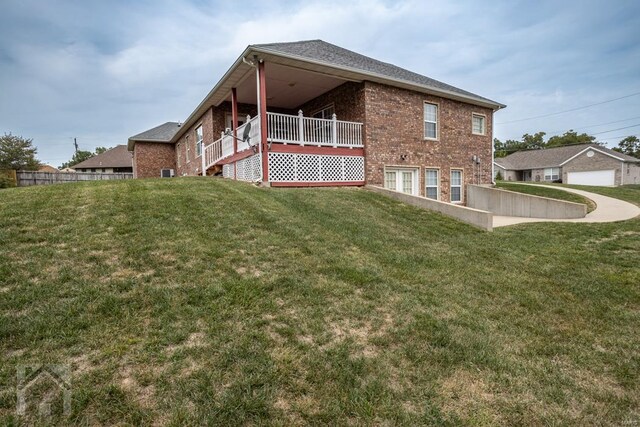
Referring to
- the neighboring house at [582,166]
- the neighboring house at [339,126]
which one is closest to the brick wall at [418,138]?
the neighboring house at [339,126]

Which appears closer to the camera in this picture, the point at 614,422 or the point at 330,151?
the point at 614,422

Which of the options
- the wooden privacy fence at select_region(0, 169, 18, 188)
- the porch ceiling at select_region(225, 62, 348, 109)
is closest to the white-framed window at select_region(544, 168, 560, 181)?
the porch ceiling at select_region(225, 62, 348, 109)

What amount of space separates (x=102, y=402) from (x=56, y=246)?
3.18 metres

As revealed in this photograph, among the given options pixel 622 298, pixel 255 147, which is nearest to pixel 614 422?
pixel 622 298

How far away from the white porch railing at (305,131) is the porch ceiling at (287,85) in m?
1.50

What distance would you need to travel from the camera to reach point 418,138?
13750 mm

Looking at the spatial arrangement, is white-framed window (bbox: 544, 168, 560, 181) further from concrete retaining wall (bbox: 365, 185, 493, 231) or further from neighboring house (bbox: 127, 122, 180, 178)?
neighboring house (bbox: 127, 122, 180, 178)

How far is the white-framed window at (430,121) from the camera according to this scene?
14.1 meters

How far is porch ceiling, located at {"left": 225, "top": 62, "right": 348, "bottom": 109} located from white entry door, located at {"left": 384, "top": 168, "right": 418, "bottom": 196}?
4.12 meters

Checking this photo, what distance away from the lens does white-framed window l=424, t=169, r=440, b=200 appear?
562 inches

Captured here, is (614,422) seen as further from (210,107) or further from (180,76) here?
(180,76)

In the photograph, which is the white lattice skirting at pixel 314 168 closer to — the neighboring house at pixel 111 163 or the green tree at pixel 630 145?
the neighboring house at pixel 111 163

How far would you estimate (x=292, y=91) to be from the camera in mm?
13664

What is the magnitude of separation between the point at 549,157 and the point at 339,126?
3849 centimetres
